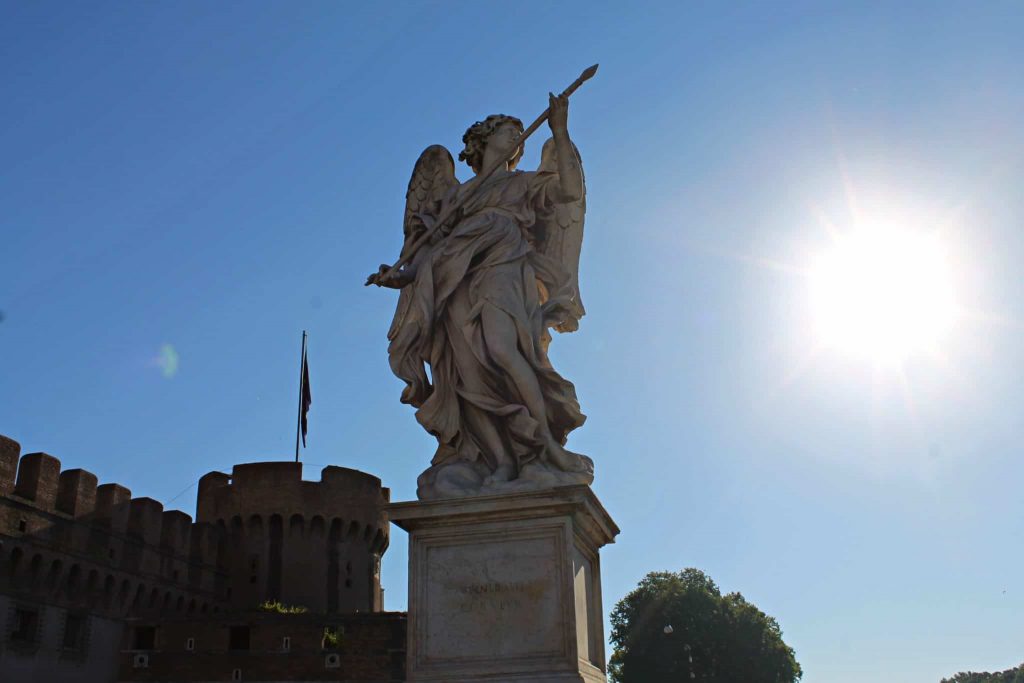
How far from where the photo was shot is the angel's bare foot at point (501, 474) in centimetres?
471

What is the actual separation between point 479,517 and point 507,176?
208cm

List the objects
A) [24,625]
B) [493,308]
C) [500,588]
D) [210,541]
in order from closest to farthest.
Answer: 1. [500,588]
2. [493,308]
3. [24,625]
4. [210,541]

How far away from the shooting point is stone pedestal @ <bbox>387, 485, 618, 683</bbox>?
424 cm

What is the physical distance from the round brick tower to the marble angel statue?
119 feet

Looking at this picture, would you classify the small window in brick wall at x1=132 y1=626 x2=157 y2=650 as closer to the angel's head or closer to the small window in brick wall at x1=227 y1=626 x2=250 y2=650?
the small window in brick wall at x1=227 y1=626 x2=250 y2=650

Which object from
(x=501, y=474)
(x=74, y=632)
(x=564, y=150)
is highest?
(x=564, y=150)

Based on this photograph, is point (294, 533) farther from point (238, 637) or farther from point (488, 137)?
point (488, 137)

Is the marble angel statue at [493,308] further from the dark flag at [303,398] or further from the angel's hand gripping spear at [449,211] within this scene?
the dark flag at [303,398]

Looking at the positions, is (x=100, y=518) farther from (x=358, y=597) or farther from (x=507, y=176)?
(x=507, y=176)

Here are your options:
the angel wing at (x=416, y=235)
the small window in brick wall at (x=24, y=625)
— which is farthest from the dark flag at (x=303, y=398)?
the angel wing at (x=416, y=235)

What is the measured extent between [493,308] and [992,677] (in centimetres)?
7384

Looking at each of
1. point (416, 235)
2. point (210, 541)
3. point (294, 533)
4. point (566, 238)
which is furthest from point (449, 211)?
point (210, 541)

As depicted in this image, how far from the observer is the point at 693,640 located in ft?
136

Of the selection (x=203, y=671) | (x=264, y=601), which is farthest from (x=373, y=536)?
(x=203, y=671)
